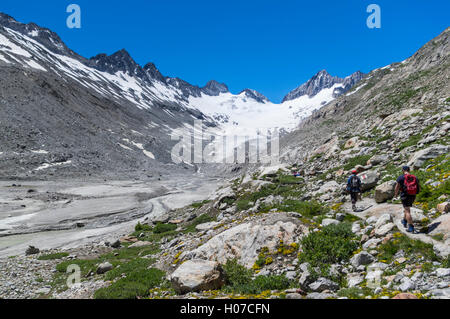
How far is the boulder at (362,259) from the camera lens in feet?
25.2

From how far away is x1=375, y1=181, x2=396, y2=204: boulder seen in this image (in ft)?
38.4

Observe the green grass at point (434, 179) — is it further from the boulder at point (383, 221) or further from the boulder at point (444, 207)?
the boulder at point (383, 221)

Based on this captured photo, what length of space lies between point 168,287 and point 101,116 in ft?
477

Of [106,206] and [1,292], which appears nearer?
[1,292]

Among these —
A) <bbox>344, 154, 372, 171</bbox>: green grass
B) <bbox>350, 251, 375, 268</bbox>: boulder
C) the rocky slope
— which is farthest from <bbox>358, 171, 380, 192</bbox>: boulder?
<bbox>350, 251, 375, 268</bbox>: boulder

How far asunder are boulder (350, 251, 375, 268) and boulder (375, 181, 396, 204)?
508 cm

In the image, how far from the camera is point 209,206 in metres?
25.7

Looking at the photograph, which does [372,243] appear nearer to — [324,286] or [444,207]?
[324,286]

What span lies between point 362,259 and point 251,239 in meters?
4.30

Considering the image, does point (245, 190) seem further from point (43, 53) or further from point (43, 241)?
point (43, 53)

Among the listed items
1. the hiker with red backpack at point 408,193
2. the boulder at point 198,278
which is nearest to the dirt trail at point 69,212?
the boulder at point 198,278

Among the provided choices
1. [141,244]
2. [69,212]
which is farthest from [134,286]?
[69,212]

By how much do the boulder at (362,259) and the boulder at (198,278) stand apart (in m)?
4.12

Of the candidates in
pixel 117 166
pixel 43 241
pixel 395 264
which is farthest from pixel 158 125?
pixel 395 264
